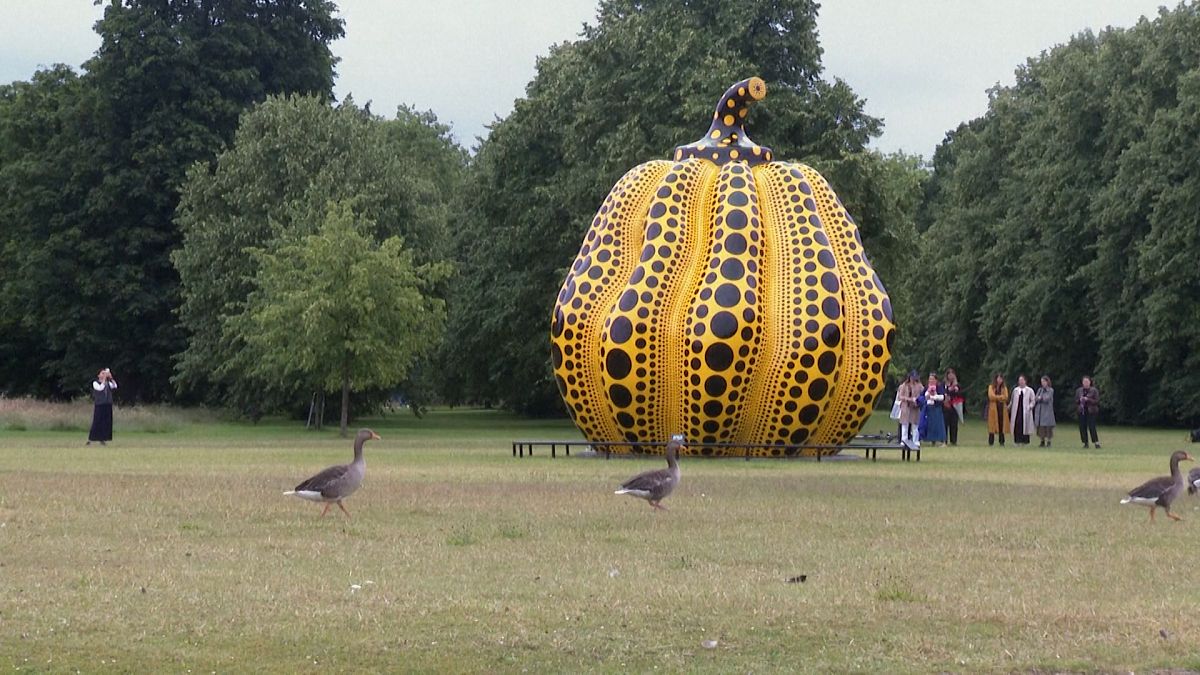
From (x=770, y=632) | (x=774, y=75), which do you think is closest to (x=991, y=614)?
(x=770, y=632)

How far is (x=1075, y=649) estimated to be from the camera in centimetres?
1233

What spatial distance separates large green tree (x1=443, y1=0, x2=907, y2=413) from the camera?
53812 millimetres

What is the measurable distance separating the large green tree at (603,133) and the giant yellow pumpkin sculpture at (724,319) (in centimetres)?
1702

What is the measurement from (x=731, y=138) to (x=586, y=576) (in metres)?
22.6

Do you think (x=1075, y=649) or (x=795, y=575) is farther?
(x=795, y=575)

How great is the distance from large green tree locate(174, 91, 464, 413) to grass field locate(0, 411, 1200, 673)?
99.1ft

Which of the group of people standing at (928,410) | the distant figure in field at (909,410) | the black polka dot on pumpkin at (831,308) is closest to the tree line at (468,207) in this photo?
the group of people standing at (928,410)

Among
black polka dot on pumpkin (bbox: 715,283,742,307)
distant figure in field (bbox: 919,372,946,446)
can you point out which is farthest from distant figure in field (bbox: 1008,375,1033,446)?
black polka dot on pumpkin (bbox: 715,283,742,307)

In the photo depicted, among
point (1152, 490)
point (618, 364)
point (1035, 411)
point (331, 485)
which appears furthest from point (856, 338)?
point (331, 485)

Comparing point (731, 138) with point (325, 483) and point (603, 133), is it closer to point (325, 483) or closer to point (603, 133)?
Result: point (325, 483)

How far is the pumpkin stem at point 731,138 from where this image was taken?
3619 centimetres

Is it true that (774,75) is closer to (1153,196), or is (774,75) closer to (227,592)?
(1153,196)

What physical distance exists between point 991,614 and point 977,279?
6359cm

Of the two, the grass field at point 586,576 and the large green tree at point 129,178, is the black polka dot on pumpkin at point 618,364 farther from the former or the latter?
the large green tree at point 129,178
